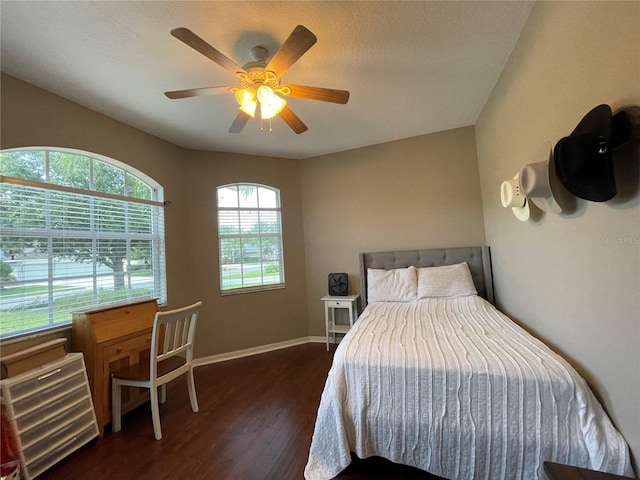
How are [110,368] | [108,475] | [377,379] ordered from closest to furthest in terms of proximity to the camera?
[377,379], [108,475], [110,368]

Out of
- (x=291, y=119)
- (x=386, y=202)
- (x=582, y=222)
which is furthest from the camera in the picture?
(x=386, y=202)

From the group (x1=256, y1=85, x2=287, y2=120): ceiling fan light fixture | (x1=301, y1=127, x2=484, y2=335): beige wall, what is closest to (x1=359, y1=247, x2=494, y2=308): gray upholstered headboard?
(x1=301, y1=127, x2=484, y2=335): beige wall

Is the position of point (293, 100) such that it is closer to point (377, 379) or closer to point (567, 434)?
point (377, 379)

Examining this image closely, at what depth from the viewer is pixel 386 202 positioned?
365cm

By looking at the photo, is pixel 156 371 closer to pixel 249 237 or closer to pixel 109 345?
pixel 109 345

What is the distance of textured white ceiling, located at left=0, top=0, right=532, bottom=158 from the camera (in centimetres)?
153

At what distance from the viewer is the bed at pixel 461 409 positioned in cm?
126

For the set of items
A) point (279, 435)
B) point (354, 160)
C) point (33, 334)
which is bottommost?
point (279, 435)

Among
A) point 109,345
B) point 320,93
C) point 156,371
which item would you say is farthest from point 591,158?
point 109,345

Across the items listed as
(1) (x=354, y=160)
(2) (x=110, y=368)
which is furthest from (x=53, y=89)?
(1) (x=354, y=160)

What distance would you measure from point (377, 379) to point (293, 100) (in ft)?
7.75

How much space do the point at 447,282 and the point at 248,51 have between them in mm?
2808

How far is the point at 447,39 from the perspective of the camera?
181cm

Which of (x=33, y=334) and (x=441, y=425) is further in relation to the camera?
(x=33, y=334)
